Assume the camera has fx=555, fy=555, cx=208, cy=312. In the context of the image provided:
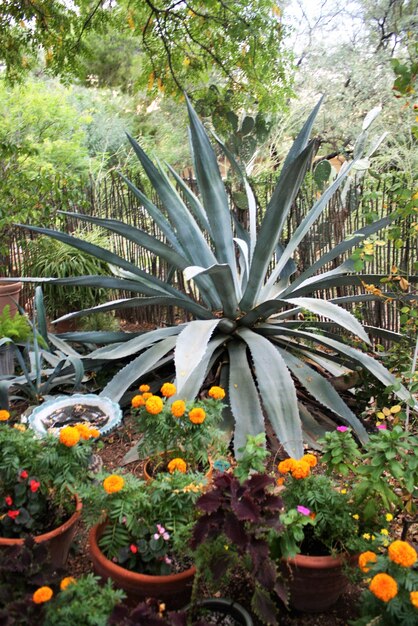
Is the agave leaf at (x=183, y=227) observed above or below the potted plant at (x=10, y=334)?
above

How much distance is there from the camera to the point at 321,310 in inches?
100.0

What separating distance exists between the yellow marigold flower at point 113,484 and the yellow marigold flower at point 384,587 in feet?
2.13

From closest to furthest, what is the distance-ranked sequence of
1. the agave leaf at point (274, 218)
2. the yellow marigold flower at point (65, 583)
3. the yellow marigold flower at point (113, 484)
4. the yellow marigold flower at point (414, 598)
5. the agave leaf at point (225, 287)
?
the yellow marigold flower at point (414, 598), the yellow marigold flower at point (65, 583), the yellow marigold flower at point (113, 484), the agave leaf at point (274, 218), the agave leaf at point (225, 287)

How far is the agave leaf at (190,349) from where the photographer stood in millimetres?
2191

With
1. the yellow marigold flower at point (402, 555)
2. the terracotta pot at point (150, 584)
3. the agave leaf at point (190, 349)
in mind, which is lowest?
the terracotta pot at point (150, 584)

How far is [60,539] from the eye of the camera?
1.67 meters

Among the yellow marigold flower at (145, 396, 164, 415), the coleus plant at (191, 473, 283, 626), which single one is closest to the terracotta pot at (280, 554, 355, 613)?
the coleus plant at (191, 473, 283, 626)

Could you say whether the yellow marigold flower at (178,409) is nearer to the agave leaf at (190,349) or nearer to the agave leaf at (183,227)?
the agave leaf at (190,349)

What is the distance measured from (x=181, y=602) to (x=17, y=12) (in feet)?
13.9

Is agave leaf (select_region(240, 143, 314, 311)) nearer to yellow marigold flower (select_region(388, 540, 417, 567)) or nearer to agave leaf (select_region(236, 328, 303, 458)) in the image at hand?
agave leaf (select_region(236, 328, 303, 458))

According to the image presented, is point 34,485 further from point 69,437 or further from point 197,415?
point 197,415

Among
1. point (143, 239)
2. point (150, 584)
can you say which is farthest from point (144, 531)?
point (143, 239)

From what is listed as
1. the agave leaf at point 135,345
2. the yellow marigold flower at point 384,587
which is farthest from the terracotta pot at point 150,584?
the agave leaf at point 135,345

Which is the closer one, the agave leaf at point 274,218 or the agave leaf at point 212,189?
the agave leaf at point 274,218
